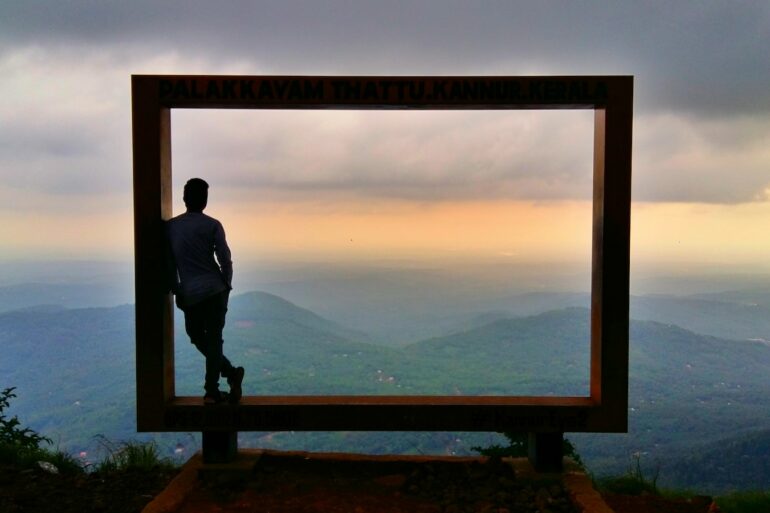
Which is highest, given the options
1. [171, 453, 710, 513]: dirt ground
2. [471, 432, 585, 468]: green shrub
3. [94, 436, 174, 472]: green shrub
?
[171, 453, 710, 513]: dirt ground

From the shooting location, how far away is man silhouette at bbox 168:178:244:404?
5.01m

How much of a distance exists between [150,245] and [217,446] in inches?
74.1

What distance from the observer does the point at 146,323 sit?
515cm

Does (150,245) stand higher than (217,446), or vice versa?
(150,245)

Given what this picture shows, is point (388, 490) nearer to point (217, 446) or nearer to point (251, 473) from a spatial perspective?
point (251, 473)

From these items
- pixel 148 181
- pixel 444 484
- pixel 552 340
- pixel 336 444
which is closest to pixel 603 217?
pixel 444 484

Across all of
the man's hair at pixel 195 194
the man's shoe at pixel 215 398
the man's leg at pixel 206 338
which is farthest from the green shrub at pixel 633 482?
the man's hair at pixel 195 194

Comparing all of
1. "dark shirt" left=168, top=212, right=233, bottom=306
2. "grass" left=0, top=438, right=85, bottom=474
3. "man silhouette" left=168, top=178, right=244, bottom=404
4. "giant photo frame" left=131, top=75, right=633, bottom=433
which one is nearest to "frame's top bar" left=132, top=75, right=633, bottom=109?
"giant photo frame" left=131, top=75, right=633, bottom=433

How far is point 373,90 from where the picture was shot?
5.09 m

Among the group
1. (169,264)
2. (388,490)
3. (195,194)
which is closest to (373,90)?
(195,194)

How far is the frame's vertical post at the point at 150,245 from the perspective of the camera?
508 cm

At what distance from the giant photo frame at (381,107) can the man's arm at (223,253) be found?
52cm

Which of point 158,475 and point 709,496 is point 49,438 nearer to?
point 158,475

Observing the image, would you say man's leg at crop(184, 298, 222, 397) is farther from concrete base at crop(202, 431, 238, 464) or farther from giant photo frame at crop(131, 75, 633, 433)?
concrete base at crop(202, 431, 238, 464)
